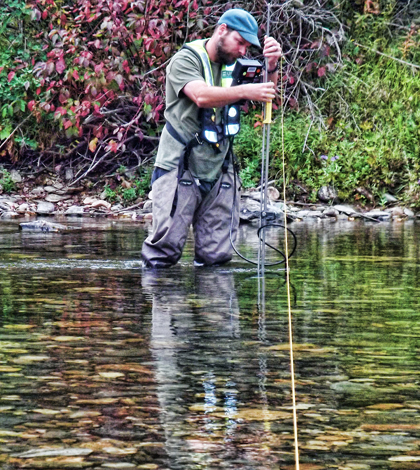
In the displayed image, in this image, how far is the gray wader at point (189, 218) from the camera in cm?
655

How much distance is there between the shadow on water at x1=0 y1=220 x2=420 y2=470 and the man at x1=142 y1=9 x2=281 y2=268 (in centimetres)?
26

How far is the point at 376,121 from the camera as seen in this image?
13188 millimetres

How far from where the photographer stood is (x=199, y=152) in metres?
6.57

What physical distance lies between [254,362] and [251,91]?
8.30 ft

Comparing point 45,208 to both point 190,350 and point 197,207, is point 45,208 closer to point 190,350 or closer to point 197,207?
point 197,207

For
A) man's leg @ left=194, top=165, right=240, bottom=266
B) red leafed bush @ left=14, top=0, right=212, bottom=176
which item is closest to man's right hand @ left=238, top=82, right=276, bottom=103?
man's leg @ left=194, top=165, right=240, bottom=266

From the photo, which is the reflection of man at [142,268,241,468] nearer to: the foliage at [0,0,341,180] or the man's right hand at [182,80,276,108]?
the man's right hand at [182,80,276,108]

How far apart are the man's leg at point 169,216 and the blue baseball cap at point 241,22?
884mm

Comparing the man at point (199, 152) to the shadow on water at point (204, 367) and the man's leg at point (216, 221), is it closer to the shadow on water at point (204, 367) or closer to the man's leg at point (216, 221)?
the man's leg at point (216, 221)

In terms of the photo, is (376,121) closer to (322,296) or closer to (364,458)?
(322,296)

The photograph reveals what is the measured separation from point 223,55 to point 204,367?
316cm

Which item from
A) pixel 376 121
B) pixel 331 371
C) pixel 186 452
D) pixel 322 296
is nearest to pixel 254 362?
pixel 331 371

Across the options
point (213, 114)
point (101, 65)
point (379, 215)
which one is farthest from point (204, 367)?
point (101, 65)

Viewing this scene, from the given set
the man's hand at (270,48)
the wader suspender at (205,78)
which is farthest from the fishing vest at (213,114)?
the man's hand at (270,48)
